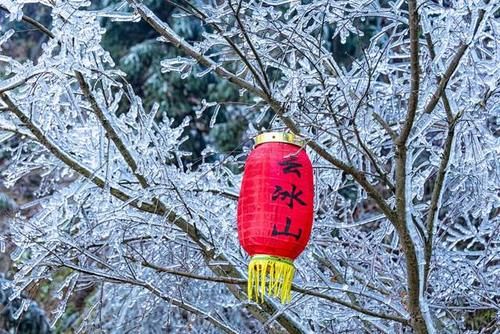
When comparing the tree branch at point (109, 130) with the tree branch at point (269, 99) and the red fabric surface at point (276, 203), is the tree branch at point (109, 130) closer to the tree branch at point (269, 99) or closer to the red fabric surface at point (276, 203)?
the tree branch at point (269, 99)

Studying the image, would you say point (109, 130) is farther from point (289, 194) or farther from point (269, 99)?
point (289, 194)

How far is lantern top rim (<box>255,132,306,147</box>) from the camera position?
73.9 inches

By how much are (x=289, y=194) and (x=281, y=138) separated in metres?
0.16

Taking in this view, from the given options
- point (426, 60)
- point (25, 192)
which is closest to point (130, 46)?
point (25, 192)

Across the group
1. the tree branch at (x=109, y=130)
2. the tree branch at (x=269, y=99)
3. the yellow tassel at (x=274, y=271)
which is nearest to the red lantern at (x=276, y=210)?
the yellow tassel at (x=274, y=271)

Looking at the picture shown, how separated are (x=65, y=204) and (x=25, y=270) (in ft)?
0.80

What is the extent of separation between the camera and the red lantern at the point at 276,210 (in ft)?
5.87

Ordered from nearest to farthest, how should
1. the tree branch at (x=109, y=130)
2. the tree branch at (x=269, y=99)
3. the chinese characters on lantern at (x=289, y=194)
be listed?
1. the chinese characters on lantern at (x=289, y=194)
2. the tree branch at (x=269, y=99)
3. the tree branch at (x=109, y=130)

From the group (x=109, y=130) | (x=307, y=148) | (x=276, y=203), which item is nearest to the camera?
(x=276, y=203)

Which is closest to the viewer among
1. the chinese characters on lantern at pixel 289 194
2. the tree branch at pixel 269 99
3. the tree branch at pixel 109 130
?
the chinese characters on lantern at pixel 289 194

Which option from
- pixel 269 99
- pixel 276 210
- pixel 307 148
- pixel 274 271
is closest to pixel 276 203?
pixel 276 210

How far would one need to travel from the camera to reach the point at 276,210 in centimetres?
180

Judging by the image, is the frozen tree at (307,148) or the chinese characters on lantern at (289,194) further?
the frozen tree at (307,148)

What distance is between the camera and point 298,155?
1.86 m
